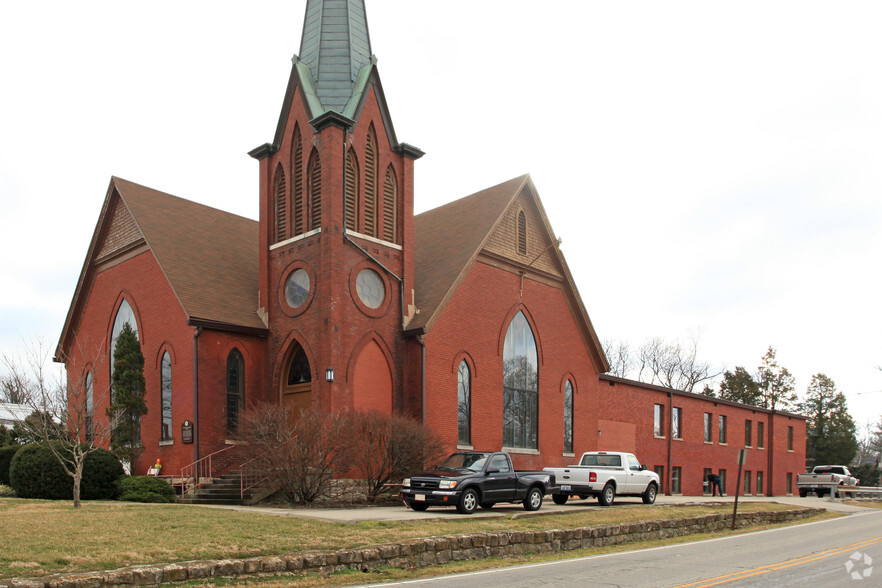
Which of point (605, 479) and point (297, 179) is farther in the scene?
point (297, 179)

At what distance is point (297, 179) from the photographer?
26.6m

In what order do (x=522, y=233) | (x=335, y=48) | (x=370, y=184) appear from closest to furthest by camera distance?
→ (x=370, y=184) → (x=335, y=48) → (x=522, y=233)

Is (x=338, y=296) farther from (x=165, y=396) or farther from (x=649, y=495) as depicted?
(x=649, y=495)

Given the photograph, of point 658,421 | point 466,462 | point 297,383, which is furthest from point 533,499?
point 658,421

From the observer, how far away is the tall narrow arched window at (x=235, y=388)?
25.4 meters

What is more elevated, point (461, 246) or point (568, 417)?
point (461, 246)

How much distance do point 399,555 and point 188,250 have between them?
17.6m

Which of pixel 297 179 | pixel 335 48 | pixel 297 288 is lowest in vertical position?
pixel 297 288

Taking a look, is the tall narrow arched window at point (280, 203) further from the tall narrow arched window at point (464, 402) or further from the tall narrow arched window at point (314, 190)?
the tall narrow arched window at point (464, 402)

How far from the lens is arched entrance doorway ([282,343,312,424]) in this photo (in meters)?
25.7

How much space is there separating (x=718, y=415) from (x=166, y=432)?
27.5 metres

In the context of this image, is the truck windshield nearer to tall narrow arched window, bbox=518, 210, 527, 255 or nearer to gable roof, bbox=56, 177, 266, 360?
gable roof, bbox=56, 177, 266, 360

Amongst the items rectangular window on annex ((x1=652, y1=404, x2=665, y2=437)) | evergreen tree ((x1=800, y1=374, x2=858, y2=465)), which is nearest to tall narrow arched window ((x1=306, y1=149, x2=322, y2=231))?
rectangular window on annex ((x1=652, y1=404, x2=665, y2=437))

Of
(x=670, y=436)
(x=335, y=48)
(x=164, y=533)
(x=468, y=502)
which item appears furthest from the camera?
(x=670, y=436)
